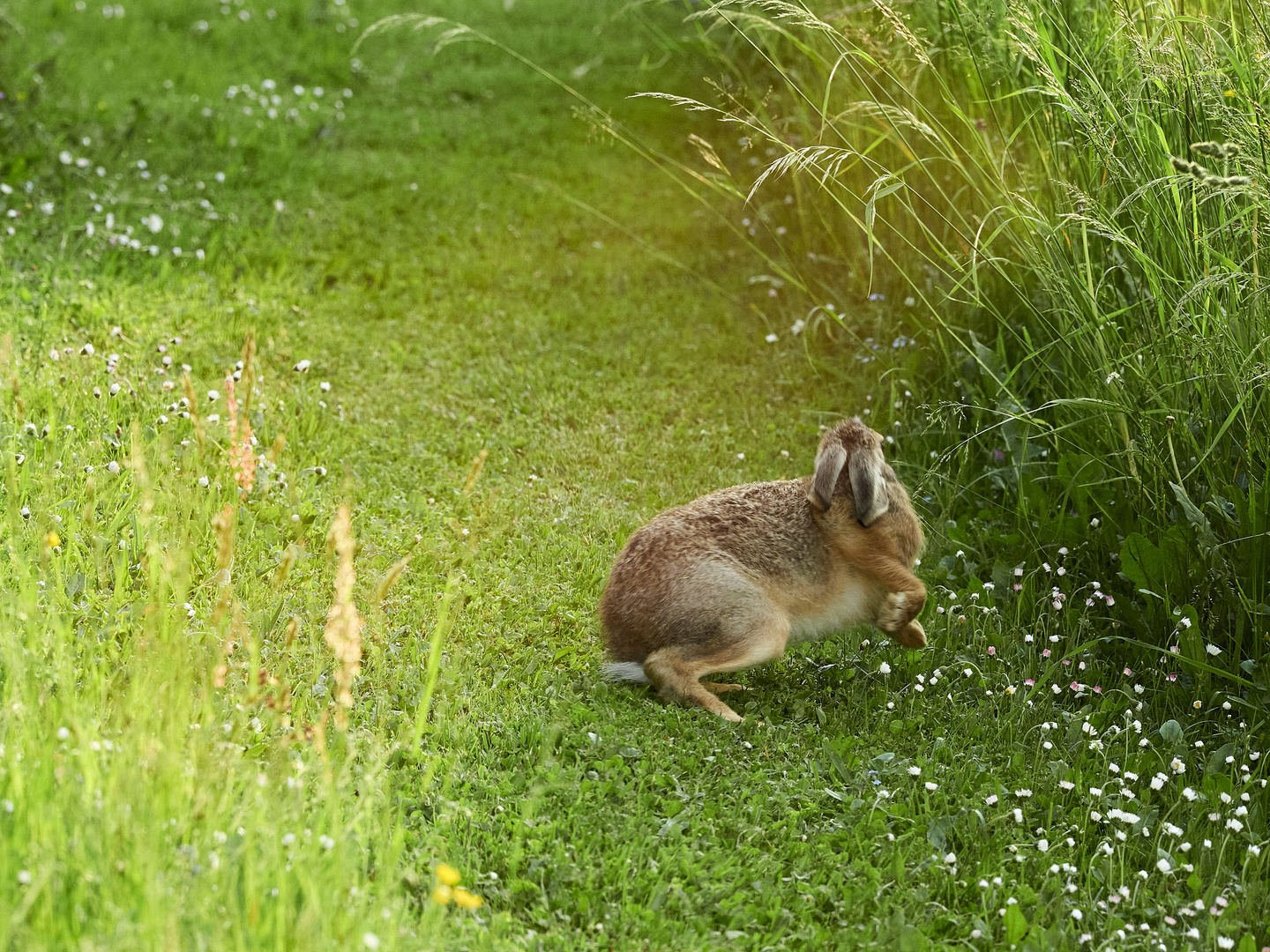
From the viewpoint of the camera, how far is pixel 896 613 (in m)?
4.64

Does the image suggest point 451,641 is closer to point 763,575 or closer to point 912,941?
point 763,575

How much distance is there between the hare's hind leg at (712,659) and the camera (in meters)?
4.34

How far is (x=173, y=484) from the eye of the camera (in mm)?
5195

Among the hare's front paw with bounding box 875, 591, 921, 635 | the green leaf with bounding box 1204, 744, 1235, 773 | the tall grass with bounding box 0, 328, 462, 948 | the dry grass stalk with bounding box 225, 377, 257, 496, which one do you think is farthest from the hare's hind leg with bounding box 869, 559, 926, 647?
the dry grass stalk with bounding box 225, 377, 257, 496

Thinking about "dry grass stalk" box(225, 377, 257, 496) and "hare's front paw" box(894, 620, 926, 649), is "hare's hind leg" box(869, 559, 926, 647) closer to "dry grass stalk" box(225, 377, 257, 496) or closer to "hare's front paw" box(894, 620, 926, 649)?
"hare's front paw" box(894, 620, 926, 649)

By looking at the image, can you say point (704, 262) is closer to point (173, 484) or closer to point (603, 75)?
point (603, 75)

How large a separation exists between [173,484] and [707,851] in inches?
116

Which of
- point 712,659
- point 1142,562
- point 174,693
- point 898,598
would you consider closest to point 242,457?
point 174,693

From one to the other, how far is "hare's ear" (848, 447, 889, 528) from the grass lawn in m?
0.70

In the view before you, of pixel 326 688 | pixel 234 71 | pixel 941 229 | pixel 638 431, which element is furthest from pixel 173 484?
pixel 234 71

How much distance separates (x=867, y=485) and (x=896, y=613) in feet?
1.74

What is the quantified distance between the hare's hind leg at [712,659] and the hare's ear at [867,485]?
22.2 inches

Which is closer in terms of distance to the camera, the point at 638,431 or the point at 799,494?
the point at 799,494

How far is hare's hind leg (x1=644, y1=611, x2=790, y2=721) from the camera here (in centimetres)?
434
